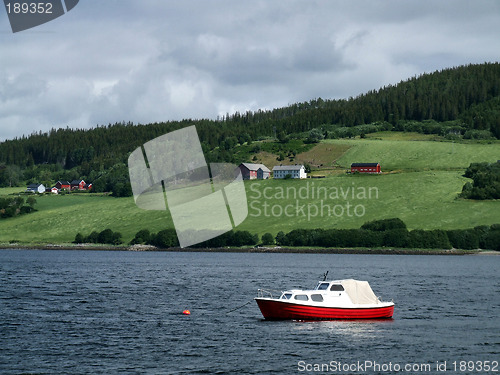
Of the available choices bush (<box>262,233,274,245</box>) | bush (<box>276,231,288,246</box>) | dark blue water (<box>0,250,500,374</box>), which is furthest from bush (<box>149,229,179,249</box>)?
dark blue water (<box>0,250,500,374</box>)

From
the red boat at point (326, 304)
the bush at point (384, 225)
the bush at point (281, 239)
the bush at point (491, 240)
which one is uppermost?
the red boat at point (326, 304)

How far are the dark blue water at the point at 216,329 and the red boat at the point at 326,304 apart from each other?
1.21 metres

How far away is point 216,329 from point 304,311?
8.57 meters

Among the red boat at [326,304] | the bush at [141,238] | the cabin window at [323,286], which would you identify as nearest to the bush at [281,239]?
the bush at [141,238]

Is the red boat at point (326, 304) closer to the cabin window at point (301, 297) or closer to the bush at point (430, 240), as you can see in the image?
the cabin window at point (301, 297)

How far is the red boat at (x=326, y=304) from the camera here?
6200 cm

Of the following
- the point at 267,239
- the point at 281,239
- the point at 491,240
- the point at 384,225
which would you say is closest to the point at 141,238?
the point at 267,239

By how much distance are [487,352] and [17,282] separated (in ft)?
224

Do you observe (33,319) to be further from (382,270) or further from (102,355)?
(382,270)

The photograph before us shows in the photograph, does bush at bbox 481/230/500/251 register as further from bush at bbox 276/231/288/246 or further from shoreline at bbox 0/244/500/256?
bush at bbox 276/231/288/246

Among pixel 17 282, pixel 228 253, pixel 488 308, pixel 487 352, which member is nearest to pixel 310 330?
pixel 487 352

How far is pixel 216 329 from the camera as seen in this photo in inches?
2325

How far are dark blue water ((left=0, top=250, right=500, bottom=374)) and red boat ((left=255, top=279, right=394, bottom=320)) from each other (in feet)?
3.96

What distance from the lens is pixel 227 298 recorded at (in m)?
79.0
